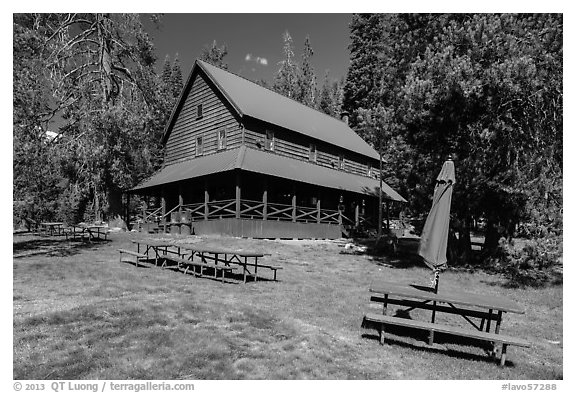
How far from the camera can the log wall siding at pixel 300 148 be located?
76.5 feet

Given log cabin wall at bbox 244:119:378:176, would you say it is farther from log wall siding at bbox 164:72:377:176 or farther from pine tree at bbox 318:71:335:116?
pine tree at bbox 318:71:335:116

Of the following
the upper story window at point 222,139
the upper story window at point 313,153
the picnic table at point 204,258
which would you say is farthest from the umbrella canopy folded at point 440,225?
the upper story window at point 313,153

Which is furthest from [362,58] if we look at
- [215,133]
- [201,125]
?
[215,133]

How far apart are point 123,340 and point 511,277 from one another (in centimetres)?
1405

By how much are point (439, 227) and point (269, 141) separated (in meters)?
18.8

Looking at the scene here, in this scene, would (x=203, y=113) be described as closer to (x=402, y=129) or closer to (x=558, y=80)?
(x=402, y=129)

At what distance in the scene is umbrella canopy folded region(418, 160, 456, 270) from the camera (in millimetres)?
6531

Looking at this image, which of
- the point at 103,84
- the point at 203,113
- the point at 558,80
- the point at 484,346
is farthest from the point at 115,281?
the point at 203,113

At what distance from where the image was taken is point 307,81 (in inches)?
2205

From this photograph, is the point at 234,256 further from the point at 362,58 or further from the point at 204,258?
the point at 362,58

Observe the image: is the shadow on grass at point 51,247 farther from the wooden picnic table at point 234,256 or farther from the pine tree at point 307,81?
the pine tree at point 307,81

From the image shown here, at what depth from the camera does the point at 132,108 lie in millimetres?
22219

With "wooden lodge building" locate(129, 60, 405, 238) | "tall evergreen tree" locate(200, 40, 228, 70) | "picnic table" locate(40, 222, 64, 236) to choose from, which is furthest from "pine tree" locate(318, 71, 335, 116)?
"picnic table" locate(40, 222, 64, 236)

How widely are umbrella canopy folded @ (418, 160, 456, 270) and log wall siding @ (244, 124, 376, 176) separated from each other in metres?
17.4
